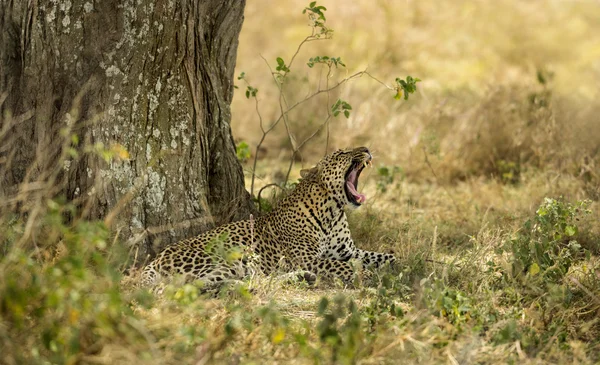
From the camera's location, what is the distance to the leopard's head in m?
7.31

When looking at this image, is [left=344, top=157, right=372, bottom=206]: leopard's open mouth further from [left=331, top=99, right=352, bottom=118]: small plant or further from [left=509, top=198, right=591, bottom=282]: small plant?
[left=509, top=198, right=591, bottom=282]: small plant

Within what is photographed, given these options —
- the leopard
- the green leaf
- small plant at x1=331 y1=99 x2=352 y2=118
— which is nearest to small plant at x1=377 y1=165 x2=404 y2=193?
small plant at x1=331 y1=99 x2=352 y2=118

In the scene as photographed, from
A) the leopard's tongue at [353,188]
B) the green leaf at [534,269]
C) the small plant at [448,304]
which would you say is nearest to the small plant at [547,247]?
the green leaf at [534,269]

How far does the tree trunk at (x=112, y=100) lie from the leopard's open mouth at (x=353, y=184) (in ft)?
4.01

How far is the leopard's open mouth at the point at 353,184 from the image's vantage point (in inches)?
287

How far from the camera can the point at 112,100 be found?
6562mm

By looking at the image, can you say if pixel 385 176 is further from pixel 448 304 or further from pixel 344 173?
pixel 448 304

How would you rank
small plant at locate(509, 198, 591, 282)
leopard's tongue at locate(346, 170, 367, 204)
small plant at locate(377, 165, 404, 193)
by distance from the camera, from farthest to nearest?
small plant at locate(377, 165, 404, 193)
leopard's tongue at locate(346, 170, 367, 204)
small plant at locate(509, 198, 591, 282)

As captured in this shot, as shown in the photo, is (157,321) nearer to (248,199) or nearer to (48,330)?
(48,330)

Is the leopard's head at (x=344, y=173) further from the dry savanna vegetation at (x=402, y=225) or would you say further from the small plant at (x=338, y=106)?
the dry savanna vegetation at (x=402, y=225)

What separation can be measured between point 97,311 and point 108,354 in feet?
0.80

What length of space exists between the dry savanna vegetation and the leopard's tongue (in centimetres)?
50

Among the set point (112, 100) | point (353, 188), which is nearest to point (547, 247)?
point (353, 188)

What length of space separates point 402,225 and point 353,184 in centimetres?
100
